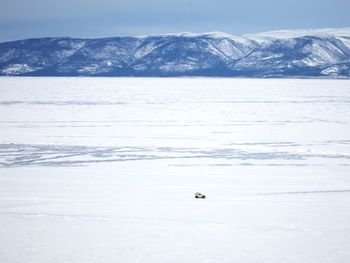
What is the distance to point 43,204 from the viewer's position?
311 inches

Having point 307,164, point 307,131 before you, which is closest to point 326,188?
point 307,164

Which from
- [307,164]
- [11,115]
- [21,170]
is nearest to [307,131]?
[307,164]

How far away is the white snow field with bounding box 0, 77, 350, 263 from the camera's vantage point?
591cm

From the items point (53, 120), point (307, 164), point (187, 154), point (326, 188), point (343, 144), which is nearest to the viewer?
point (326, 188)

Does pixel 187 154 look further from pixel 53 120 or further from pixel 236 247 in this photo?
pixel 53 120

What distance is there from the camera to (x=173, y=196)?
336 inches

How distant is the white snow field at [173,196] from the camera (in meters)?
5.91

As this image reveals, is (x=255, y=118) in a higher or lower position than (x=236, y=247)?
lower

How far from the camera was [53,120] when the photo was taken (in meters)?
21.2

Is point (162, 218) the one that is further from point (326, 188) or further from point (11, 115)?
point (11, 115)

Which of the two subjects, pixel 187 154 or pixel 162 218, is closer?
pixel 162 218

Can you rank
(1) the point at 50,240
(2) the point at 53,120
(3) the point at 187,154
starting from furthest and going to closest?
(2) the point at 53,120
(3) the point at 187,154
(1) the point at 50,240

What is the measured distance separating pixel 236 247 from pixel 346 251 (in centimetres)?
113

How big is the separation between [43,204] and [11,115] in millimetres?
15740
